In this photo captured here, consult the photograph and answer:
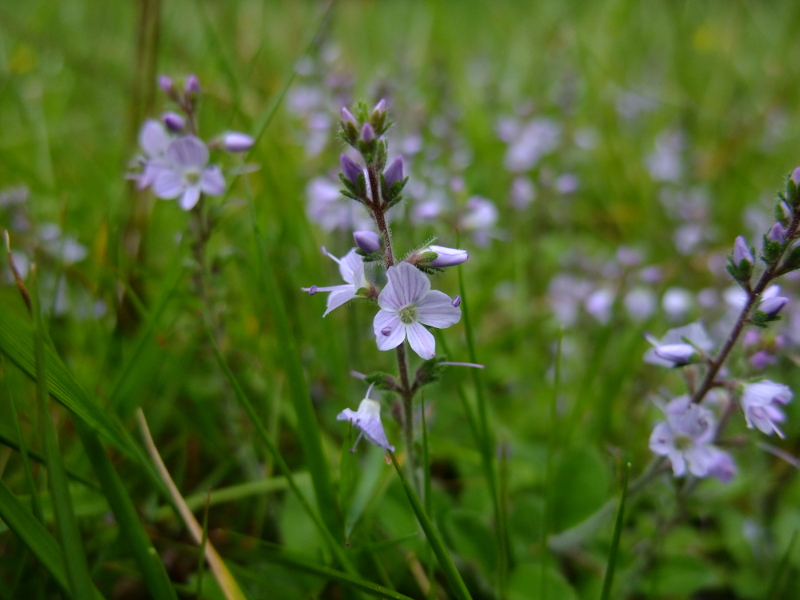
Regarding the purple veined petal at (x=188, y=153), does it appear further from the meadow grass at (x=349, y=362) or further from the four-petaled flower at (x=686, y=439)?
the four-petaled flower at (x=686, y=439)

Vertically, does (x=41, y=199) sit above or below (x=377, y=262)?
above

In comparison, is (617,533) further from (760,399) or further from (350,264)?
(350,264)

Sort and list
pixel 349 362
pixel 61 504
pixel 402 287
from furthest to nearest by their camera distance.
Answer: pixel 349 362, pixel 402 287, pixel 61 504

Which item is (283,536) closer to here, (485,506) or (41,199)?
(485,506)

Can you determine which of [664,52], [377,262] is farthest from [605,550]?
[664,52]

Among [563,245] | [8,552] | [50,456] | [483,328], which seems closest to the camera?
[50,456]

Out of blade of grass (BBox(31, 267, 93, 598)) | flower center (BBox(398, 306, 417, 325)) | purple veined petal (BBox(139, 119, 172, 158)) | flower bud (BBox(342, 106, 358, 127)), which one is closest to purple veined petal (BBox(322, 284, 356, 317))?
flower center (BBox(398, 306, 417, 325))

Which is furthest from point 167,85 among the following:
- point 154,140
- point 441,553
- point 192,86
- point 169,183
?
point 441,553

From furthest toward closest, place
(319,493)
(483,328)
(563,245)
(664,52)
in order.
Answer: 1. (664,52)
2. (563,245)
3. (483,328)
4. (319,493)

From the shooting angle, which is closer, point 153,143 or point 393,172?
point 393,172
